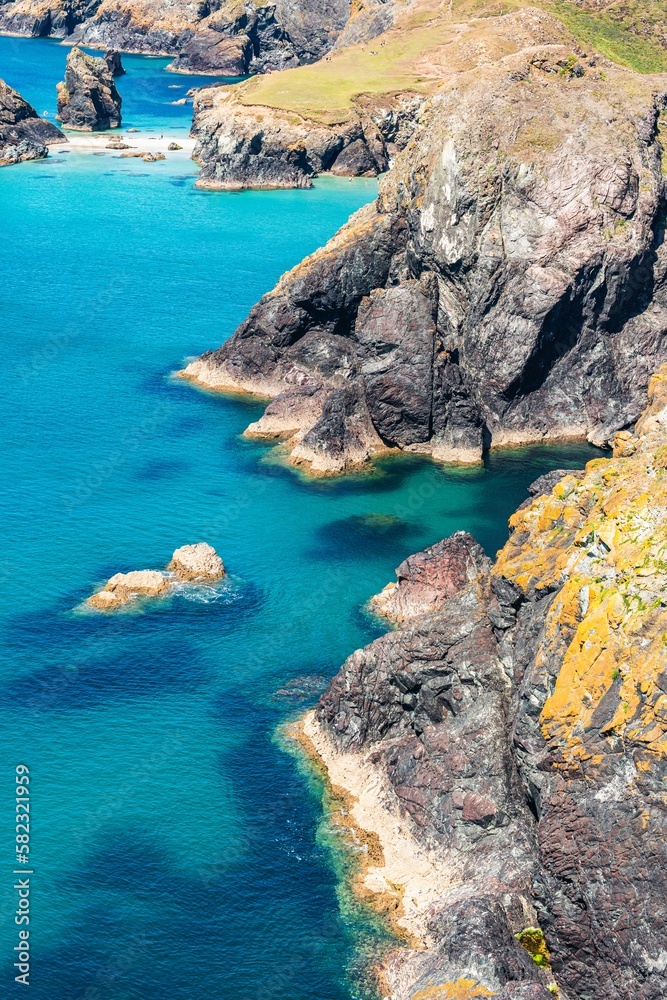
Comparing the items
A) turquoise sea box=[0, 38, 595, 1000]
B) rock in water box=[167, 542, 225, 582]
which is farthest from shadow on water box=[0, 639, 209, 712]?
rock in water box=[167, 542, 225, 582]

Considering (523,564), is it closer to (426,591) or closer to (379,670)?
(379,670)

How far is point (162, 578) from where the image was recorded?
8081 centimetres

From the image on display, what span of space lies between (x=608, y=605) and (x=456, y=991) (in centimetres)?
1695

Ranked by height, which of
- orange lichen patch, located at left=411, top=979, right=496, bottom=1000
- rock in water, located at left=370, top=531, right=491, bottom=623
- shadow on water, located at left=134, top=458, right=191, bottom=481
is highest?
rock in water, located at left=370, top=531, right=491, bottom=623

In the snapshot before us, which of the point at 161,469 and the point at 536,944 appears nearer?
the point at 536,944

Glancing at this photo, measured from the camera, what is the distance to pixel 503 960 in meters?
48.5

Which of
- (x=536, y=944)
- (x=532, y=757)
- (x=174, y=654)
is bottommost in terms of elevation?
(x=174, y=654)

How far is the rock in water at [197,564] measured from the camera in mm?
→ 82188

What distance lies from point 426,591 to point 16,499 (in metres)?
35.8

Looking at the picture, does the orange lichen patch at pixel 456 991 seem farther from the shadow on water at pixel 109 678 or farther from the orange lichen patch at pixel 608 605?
the shadow on water at pixel 109 678

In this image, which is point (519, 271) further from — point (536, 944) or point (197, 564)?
point (536, 944)

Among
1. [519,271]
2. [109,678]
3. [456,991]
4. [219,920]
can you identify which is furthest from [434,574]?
[519,271]

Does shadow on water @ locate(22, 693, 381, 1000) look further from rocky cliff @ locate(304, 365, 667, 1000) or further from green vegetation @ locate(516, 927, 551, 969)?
green vegetation @ locate(516, 927, 551, 969)

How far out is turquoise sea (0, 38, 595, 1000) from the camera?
5203cm
